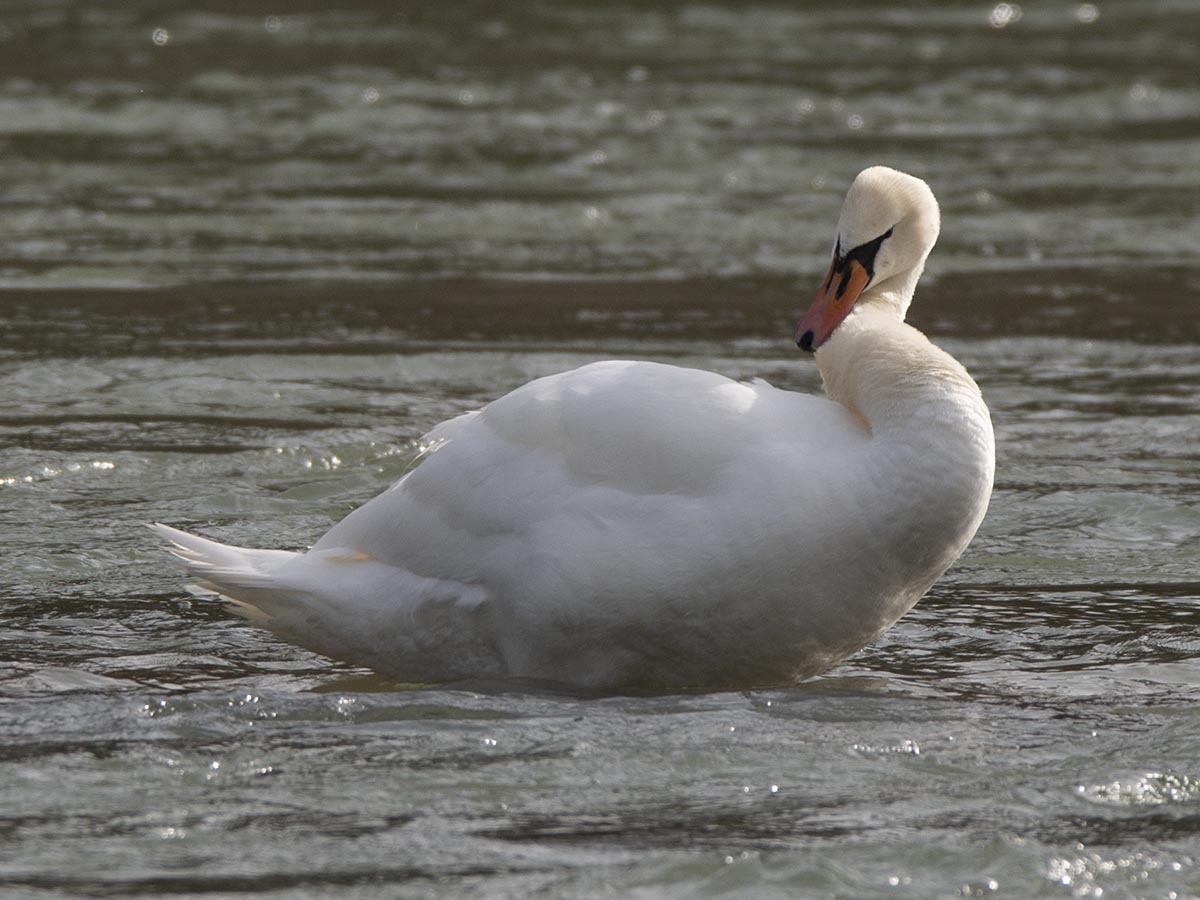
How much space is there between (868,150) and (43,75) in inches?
268

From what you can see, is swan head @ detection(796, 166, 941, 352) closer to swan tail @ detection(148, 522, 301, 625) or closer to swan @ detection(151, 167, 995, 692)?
swan @ detection(151, 167, 995, 692)

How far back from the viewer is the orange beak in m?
5.81

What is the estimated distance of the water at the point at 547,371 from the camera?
14.7 feet

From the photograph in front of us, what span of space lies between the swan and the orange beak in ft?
0.53

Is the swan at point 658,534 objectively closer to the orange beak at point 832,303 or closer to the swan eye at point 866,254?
the orange beak at point 832,303

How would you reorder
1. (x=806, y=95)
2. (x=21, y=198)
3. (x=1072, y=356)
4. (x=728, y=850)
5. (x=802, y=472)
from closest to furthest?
(x=728, y=850), (x=802, y=472), (x=1072, y=356), (x=21, y=198), (x=806, y=95)

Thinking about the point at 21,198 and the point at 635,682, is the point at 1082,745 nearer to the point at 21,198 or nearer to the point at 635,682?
the point at 635,682

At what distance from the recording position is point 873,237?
5934 millimetres

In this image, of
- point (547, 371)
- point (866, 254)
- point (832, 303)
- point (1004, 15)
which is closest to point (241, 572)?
point (832, 303)

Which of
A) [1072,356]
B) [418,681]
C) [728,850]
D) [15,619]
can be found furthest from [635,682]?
[1072,356]

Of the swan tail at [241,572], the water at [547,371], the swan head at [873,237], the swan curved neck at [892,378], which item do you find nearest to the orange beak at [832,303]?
the swan head at [873,237]

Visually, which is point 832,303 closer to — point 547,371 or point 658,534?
point 658,534

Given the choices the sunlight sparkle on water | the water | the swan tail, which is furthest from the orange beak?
the sunlight sparkle on water

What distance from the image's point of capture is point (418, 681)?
564 centimetres
